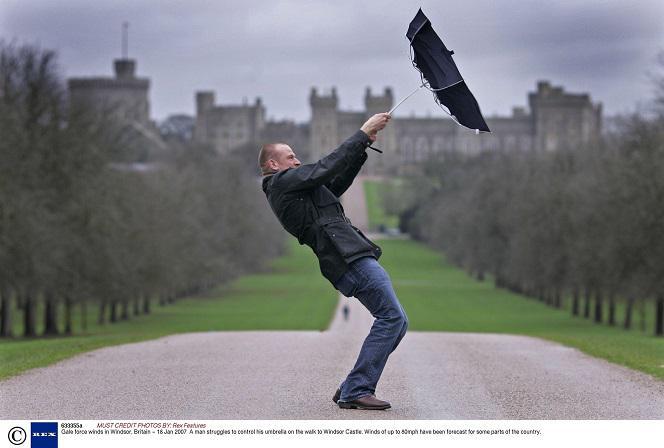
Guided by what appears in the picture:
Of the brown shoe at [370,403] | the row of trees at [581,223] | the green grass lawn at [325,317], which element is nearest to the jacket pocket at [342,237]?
the brown shoe at [370,403]

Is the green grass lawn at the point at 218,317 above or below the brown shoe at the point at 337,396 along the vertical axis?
below

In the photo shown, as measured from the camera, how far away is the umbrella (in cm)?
824

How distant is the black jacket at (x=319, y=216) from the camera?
7965 mm

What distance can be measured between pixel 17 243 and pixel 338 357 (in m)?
18.9

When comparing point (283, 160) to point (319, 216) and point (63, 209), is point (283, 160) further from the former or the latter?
point (63, 209)

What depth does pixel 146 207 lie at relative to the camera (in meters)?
45.4

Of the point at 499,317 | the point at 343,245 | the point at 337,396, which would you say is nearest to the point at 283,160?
the point at 343,245

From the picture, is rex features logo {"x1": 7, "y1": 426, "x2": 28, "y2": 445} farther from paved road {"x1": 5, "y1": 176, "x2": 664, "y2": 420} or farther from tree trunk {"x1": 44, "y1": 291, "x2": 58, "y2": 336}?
tree trunk {"x1": 44, "y1": 291, "x2": 58, "y2": 336}

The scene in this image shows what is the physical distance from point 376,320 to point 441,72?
64.9 inches

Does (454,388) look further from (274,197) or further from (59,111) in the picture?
(59,111)

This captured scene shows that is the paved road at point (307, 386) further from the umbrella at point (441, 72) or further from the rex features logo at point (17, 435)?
the umbrella at point (441, 72)

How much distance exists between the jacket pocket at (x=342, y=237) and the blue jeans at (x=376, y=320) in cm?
12

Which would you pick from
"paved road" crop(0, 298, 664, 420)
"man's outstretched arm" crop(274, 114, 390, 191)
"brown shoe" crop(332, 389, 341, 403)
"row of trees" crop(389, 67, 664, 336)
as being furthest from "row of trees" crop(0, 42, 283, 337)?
"man's outstretched arm" crop(274, 114, 390, 191)

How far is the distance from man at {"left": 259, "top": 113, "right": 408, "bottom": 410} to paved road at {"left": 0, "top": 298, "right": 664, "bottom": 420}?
28 centimetres
